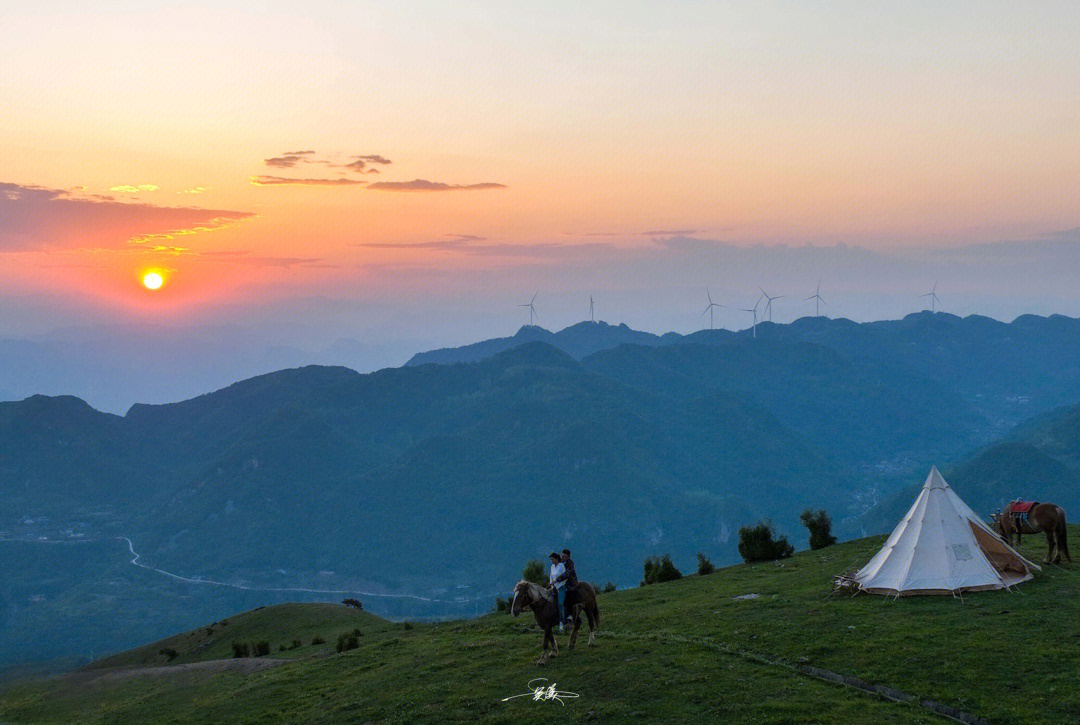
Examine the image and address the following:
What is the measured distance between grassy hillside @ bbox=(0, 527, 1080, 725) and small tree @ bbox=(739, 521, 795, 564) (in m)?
14.4

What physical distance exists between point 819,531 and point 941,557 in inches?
1255

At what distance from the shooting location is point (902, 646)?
114ft

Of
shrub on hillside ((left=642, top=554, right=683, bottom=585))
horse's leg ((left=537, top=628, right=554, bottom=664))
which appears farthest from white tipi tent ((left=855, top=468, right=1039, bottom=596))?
shrub on hillside ((left=642, top=554, right=683, bottom=585))

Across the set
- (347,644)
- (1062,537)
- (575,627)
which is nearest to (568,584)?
(575,627)

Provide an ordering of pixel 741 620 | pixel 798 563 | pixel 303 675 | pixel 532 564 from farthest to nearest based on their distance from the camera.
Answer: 1. pixel 532 564
2. pixel 798 563
3. pixel 303 675
4. pixel 741 620

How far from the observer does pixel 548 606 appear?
37.2 m

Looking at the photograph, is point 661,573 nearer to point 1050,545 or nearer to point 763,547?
point 763,547

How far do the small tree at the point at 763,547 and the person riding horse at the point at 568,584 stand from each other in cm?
3592

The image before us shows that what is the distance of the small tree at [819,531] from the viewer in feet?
244

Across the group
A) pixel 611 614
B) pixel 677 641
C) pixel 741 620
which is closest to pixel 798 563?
pixel 611 614

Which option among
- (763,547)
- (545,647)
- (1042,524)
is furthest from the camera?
(763,547)

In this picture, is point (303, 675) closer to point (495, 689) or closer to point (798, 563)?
point (495, 689)

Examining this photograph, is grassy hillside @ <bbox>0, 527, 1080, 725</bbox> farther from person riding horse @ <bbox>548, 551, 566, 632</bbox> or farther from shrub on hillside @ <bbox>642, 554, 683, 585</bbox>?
shrub on hillside @ <bbox>642, 554, 683, 585</bbox>

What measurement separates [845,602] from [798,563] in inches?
785
